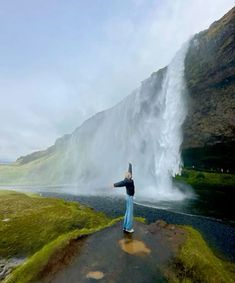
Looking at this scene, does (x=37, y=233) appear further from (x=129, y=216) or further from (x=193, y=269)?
(x=193, y=269)

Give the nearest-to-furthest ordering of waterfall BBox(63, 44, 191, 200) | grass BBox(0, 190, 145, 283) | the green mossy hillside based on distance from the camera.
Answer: grass BBox(0, 190, 145, 283) → the green mossy hillside → waterfall BBox(63, 44, 191, 200)

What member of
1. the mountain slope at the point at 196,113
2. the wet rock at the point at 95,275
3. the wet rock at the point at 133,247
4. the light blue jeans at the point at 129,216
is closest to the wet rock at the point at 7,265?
the wet rock at the point at 95,275

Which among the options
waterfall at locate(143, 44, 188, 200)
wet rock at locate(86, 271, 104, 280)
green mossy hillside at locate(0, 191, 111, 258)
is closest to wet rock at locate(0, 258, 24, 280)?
green mossy hillside at locate(0, 191, 111, 258)

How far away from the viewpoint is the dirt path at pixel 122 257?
38.1 feet

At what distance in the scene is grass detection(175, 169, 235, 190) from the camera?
8969cm

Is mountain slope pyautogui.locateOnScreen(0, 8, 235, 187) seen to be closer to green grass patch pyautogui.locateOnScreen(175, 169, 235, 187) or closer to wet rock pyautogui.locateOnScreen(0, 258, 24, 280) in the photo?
green grass patch pyautogui.locateOnScreen(175, 169, 235, 187)

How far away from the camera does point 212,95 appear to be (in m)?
88.0

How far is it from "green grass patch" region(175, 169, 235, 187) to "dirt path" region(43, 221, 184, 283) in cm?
7622

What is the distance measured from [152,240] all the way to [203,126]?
80.9m

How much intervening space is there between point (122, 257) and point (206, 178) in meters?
89.2

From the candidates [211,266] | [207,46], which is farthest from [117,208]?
[207,46]

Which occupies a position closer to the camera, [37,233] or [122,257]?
[122,257]

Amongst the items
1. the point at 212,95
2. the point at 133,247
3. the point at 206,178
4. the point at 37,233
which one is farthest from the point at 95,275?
the point at 206,178

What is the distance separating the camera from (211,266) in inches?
520
